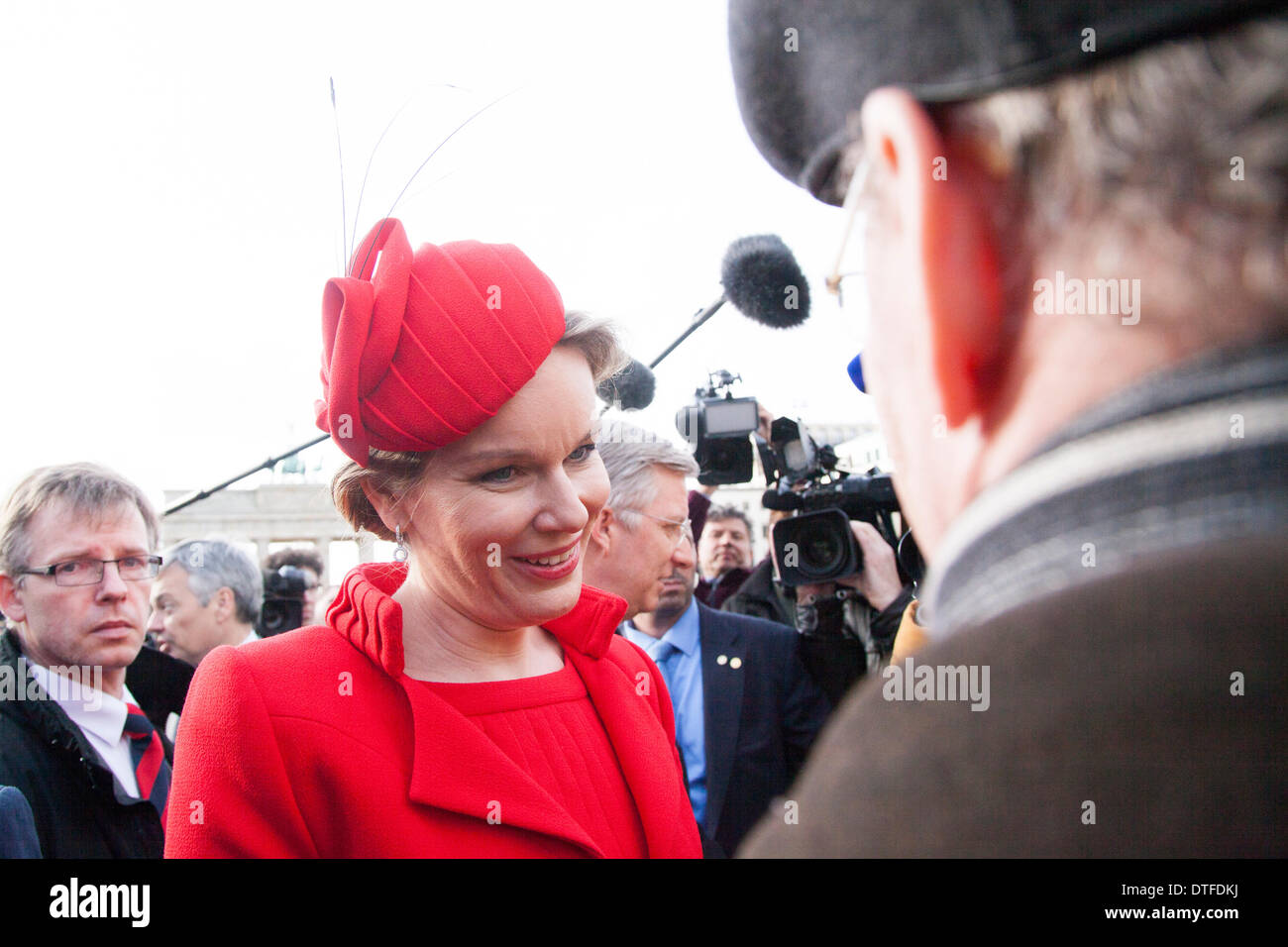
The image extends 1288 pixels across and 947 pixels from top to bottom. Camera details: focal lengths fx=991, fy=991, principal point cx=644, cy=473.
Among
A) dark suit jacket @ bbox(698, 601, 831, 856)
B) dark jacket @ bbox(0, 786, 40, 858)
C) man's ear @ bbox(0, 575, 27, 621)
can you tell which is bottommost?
dark suit jacket @ bbox(698, 601, 831, 856)

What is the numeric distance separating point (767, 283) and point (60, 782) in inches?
70.7

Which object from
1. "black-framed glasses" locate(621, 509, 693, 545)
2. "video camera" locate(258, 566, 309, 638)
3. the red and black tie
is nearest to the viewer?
the red and black tie

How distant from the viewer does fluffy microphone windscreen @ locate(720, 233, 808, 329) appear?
6.95 feet

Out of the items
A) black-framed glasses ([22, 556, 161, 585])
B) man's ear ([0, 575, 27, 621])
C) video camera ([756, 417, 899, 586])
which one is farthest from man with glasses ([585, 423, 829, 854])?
man's ear ([0, 575, 27, 621])

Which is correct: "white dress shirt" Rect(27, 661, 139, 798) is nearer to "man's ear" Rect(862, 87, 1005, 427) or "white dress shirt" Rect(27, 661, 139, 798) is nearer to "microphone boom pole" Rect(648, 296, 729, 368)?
"microphone boom pole" Rect(648, 296, 729, 368)

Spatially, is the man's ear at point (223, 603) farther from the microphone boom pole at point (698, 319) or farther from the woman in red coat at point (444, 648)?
the woman in red coat at point (444, 648)

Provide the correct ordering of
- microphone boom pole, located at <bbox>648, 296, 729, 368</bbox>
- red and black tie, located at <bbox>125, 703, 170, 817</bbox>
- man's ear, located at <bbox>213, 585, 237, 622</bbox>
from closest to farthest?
red and black tie, located at <bbox>125, 703, 170, 817</bbox>
microphone boom pole, located at <bbox>648, 296, 729, 368</bbox>
man's ear, located at <bbox>213, 585, 237, 622</bbox>

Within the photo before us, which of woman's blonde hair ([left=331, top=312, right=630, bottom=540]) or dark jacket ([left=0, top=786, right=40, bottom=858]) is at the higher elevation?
woman's blonde hair ([left=331, top=312, right=630, bottom=540])

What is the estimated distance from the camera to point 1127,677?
445 millimetres

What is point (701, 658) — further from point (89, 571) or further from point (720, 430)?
point (89, 571)

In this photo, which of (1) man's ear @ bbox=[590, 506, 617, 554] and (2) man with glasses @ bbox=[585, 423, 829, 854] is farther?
(1) man's ear @ bbox=[590, 506, 617, 554]

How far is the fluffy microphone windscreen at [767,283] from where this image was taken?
2.12 meters

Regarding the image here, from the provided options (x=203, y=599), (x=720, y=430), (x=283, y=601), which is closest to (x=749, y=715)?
(x=720, y=430)
